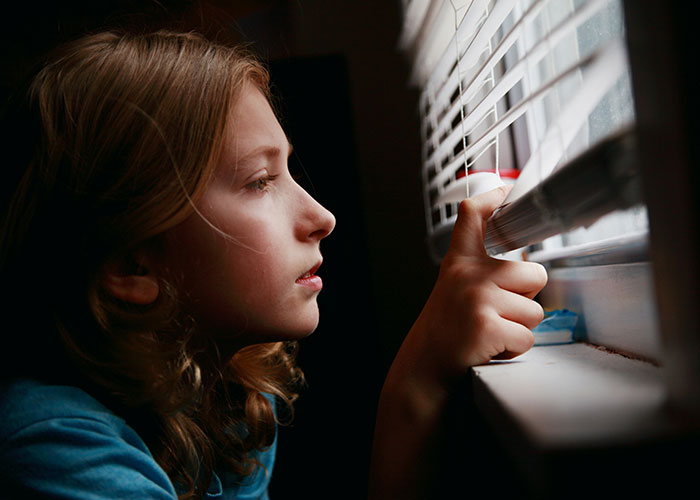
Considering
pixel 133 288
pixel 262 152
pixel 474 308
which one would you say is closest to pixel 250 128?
pixel 262 152

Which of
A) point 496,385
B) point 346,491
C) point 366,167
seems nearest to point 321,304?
point 346,491

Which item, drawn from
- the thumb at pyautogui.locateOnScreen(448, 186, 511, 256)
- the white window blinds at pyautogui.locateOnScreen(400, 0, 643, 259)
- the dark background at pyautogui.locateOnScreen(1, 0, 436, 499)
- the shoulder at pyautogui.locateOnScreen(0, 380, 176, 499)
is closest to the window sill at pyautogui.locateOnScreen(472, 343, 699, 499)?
the white window blinds at pyautogui.locateOnScreen(400, 0, 643, 259)

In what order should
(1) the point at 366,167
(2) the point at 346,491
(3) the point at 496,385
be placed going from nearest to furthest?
(3) the point at 496,385, (2) the point at 346,491, (1) the point at 366,167

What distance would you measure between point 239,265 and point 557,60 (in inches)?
21.5

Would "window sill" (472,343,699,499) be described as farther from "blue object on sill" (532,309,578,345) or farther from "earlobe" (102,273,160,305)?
"earlobe" (102,273,160,305)

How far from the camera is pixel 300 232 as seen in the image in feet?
2.17

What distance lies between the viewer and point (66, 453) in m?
0.48

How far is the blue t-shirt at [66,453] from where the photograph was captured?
47cm

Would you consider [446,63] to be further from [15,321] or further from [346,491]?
[346,491]

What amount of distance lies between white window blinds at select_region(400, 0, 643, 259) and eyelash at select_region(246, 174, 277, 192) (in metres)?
0.25

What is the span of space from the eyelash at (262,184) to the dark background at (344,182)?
30 centimetres

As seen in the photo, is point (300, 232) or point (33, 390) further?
point (300, 232)

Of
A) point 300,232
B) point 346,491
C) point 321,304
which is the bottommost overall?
point 346,491

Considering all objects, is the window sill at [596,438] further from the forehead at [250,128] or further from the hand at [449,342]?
the forehead at [250,128]
